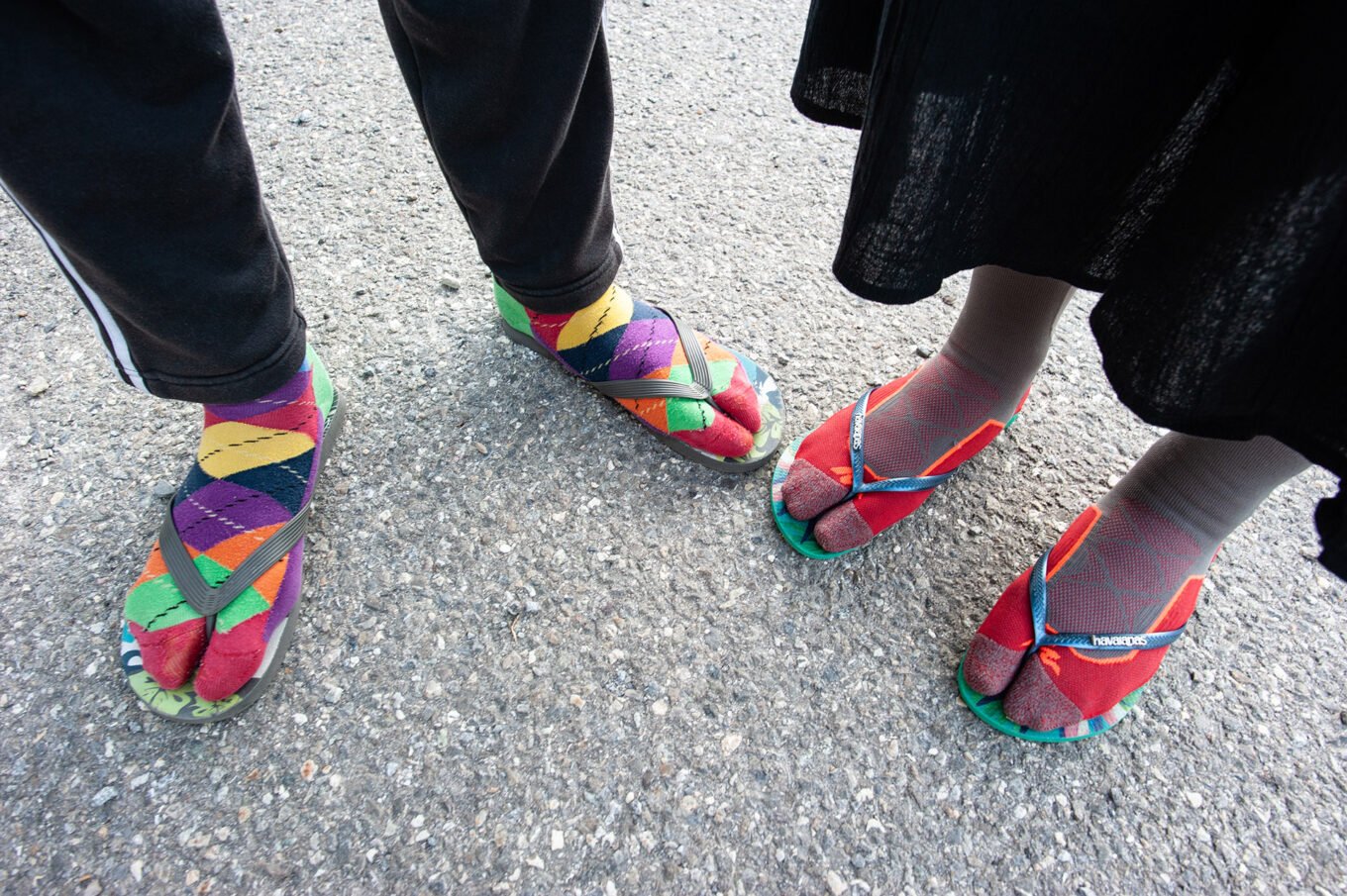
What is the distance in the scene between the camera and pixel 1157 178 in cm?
57

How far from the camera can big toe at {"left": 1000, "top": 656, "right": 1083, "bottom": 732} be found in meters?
0.79

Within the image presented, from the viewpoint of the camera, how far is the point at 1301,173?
44cm

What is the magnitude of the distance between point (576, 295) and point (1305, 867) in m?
1.04

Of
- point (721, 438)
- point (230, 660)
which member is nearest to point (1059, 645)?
point (721, 438)

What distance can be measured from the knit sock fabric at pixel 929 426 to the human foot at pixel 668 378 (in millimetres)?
92

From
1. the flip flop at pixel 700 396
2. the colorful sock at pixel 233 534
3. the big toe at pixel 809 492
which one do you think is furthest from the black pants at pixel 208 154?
the big toe at pixel 809 492

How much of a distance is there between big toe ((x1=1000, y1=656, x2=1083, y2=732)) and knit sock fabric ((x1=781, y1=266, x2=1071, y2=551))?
235mm

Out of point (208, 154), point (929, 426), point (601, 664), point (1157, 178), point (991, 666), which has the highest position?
point (1157, 178)

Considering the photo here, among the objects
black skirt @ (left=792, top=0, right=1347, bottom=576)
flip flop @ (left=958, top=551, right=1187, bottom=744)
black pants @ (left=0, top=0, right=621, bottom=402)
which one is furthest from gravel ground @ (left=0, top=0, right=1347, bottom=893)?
black skirt @ (left=792, top=0, right=1347, bottom=576)

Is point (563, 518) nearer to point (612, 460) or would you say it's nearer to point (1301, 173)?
point (612, 460)

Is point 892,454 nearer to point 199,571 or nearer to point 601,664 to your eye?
point 601,664

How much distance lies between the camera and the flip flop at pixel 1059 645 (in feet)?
2.61

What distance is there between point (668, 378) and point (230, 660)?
62 cm

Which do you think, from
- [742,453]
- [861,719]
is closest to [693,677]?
[861,719]
